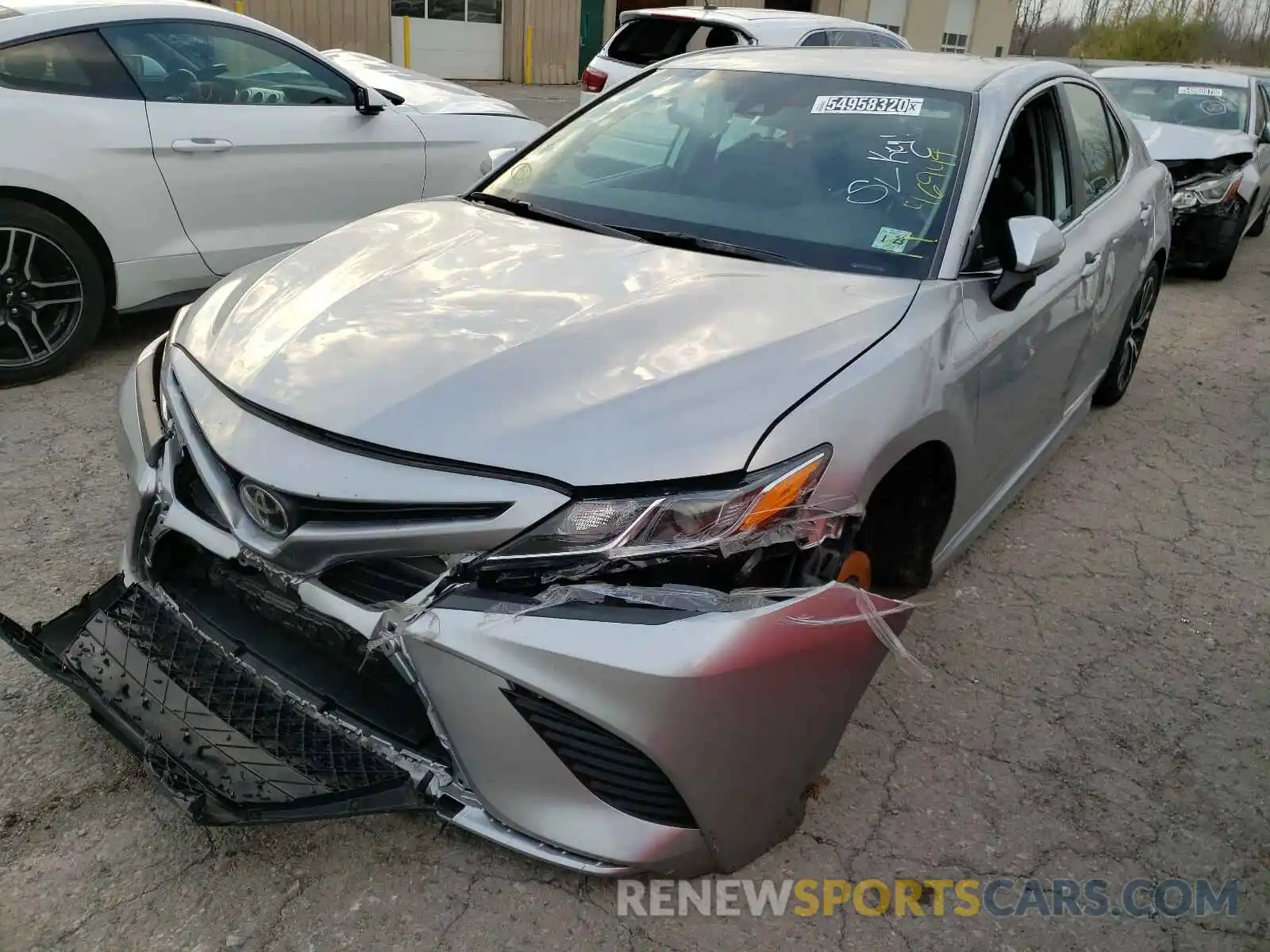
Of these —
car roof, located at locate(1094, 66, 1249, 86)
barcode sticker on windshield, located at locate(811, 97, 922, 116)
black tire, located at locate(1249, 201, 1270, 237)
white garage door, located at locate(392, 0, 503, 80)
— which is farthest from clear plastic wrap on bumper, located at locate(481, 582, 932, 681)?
white garage door, located at locate(392, 0, 503, 80)

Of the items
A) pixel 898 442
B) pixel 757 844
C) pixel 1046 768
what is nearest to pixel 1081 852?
pixel 1046 768

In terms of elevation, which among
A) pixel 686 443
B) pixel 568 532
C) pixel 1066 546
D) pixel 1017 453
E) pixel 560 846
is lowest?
pixel 1066 546

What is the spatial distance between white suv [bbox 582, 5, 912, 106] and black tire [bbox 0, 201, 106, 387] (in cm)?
501

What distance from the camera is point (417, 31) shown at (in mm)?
17094

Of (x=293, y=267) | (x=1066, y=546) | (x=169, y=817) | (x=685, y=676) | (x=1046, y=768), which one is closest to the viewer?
(x=685, y=676)

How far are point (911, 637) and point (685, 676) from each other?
1574 millimetres

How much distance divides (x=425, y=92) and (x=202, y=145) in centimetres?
168

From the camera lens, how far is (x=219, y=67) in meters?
4.75

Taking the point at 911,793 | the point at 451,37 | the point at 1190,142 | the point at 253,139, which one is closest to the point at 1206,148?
the point at 1190,142

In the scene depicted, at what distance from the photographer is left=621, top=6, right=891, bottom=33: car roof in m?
8.26

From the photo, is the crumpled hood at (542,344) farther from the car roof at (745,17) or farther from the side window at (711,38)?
the car roof at (745,17)

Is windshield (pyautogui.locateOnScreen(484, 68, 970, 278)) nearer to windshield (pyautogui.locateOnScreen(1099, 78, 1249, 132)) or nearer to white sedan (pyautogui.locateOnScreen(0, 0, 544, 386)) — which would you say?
white sedan (pyautogui.locateOnScreen(0, 0, 544, 386))

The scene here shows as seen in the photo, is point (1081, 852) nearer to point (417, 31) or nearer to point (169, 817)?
point (169, 817)

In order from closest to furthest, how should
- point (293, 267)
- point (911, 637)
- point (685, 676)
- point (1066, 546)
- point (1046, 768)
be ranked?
1. point (685, 676)
2. point (1046, 768)
3. point (293, 267)
4. point (911, 637)
5. point (1066, 546)
